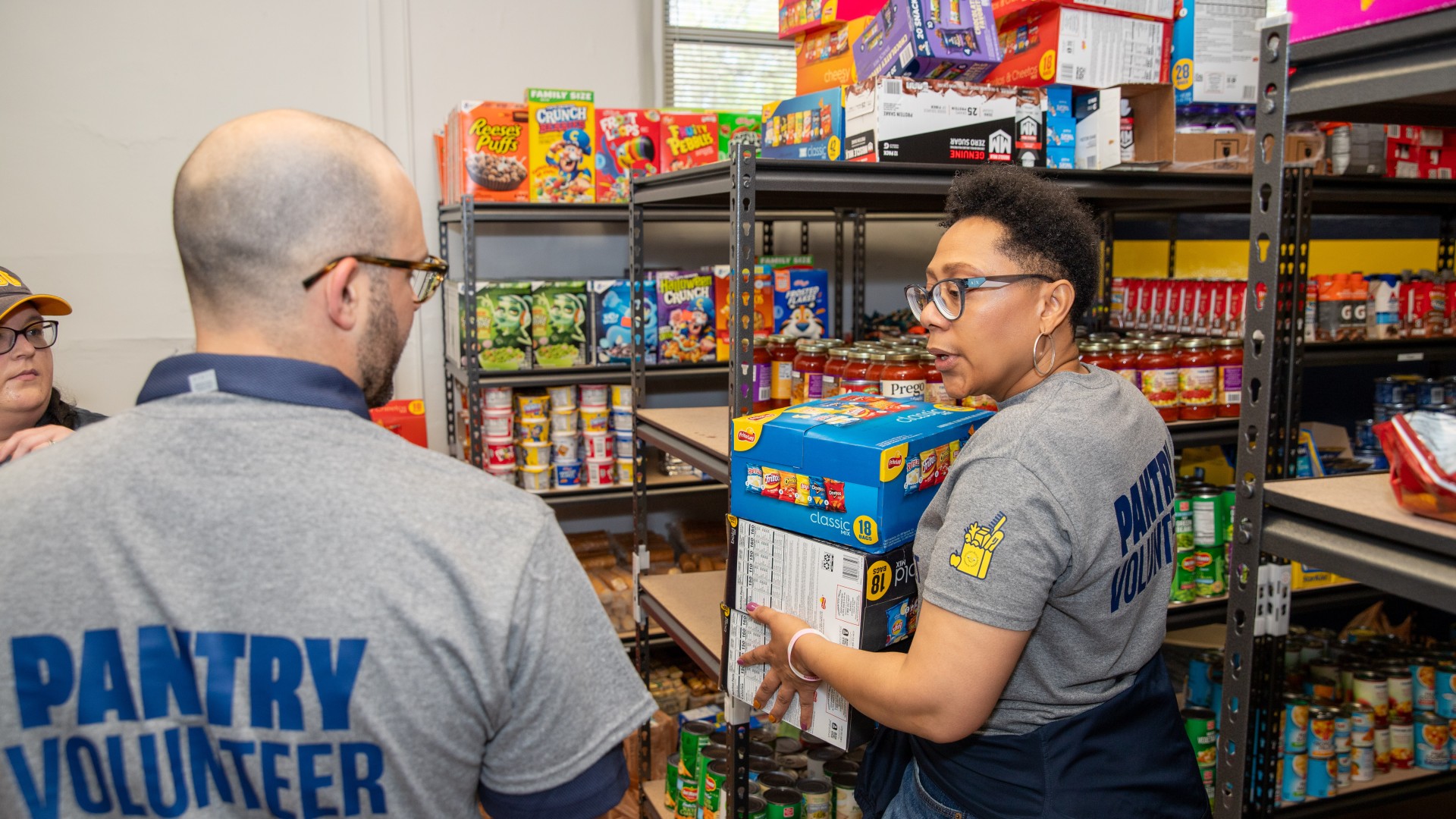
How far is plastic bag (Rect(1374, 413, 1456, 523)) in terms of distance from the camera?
108cm

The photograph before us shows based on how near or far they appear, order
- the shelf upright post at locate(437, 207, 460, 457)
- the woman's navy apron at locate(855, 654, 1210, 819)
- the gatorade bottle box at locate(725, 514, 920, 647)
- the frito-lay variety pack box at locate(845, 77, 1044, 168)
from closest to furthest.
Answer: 1. the woman's navy apron at locate(855, 654, 1210, 819)
2. the gatorade bottle box at locate(725, 514, 920, 647)
3. the frito-lay variety pack box at locate(845, 77, 1044, 168)
4. the shelf upright post at locate(437, 207, 460, 457)

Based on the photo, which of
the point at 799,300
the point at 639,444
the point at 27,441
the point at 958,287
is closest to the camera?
the point at 958,287

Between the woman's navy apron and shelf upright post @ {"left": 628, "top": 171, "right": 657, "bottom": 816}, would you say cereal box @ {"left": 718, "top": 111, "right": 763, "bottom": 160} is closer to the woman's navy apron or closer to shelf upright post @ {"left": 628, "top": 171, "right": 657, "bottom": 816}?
shelf upright post @ {"left": 628, "top": 171, "right": 657, "bottom": 816}

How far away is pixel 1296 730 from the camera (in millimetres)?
2645

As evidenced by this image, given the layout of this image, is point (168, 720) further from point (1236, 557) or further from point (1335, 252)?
point (1335, 252)

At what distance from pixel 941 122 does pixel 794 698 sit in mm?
1407

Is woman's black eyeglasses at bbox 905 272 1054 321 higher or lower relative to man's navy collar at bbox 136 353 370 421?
higher

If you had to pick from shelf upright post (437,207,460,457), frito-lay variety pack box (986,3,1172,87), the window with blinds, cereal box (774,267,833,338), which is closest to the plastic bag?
frito-lay variety pack box (986,3,1172,87)

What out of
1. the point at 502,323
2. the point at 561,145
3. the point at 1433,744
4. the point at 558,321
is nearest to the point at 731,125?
the point at 561,145

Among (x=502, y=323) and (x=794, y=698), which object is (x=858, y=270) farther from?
(x=794, y=698)

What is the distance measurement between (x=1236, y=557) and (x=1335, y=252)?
347 cm

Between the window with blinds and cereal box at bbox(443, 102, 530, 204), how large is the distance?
3.95 feet

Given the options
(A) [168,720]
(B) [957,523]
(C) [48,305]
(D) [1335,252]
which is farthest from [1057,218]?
(D) [1335,252]

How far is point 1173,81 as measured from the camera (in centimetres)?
288
